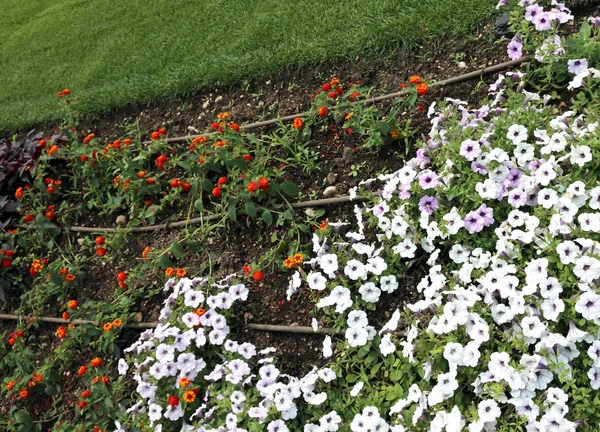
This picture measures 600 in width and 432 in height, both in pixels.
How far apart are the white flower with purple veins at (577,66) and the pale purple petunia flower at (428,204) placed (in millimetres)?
955

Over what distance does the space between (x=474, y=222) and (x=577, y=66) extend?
994 millimetres

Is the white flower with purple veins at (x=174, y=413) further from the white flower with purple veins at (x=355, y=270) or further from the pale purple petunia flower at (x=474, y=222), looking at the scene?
the pale purple petunia flower at (x=474, y=222)

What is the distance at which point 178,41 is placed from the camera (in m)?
4.62

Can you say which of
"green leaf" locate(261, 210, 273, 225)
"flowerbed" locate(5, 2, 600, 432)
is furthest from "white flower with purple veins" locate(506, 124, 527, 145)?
"green leaf" locate(261, 210, 273, 225)

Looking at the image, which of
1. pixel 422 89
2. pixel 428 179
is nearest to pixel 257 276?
pixel 428 179

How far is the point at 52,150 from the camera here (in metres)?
3.71

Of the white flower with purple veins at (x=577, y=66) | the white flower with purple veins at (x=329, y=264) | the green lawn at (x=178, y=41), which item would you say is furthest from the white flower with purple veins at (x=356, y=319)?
the green lawn at (x=178, y=41)

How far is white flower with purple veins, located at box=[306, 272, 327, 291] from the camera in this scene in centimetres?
249

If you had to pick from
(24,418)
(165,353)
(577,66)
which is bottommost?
(24,418)

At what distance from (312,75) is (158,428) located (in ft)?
7.60

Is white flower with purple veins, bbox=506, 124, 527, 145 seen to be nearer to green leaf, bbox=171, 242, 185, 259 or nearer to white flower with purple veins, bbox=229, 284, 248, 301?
white flower with purple veins, bbox=229, 284, 248, 301

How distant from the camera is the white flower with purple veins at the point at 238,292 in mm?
2658

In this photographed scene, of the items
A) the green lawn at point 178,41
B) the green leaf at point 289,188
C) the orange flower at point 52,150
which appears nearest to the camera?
the green leaf at point 289,188

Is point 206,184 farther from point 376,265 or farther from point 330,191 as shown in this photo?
point 376,265
